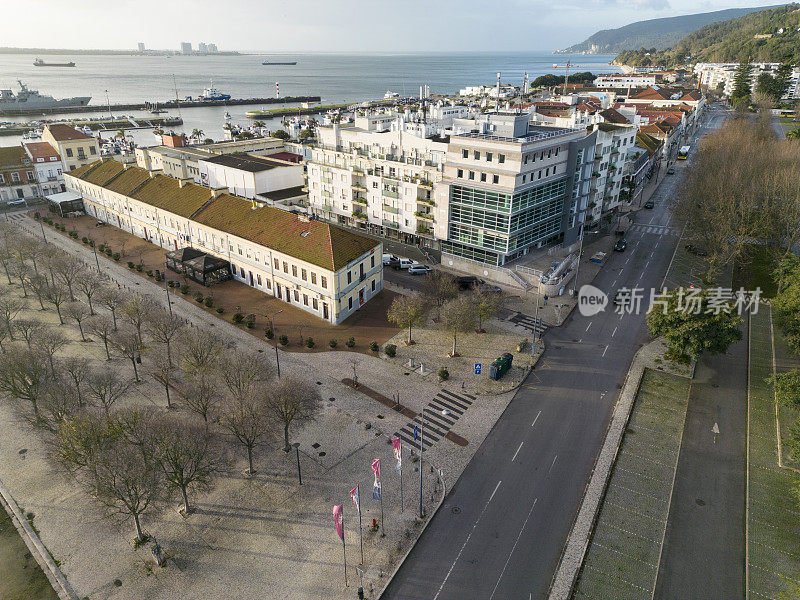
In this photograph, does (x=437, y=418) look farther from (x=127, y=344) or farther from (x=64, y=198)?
(x=64, y=198)

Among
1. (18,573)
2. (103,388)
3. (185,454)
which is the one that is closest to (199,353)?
(103,388)

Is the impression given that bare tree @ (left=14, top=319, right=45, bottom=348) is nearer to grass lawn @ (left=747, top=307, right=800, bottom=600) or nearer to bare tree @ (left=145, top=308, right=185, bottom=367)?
bare tree @ (left=145, top=308, right=185, bottom=367)

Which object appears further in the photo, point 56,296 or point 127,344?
point 56,296

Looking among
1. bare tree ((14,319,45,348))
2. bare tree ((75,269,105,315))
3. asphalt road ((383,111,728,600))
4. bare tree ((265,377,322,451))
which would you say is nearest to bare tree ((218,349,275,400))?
bare tree ((265,377,322,451))

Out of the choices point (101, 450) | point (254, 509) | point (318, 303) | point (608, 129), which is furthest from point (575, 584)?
point (608, 129)

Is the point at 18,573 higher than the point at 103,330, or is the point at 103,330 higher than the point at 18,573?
the point at 103,330

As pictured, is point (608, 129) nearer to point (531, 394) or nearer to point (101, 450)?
point (531, 394)

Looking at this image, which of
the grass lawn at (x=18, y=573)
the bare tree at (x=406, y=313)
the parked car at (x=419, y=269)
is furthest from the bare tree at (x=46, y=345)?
the parked car at (x=419, y=269)
